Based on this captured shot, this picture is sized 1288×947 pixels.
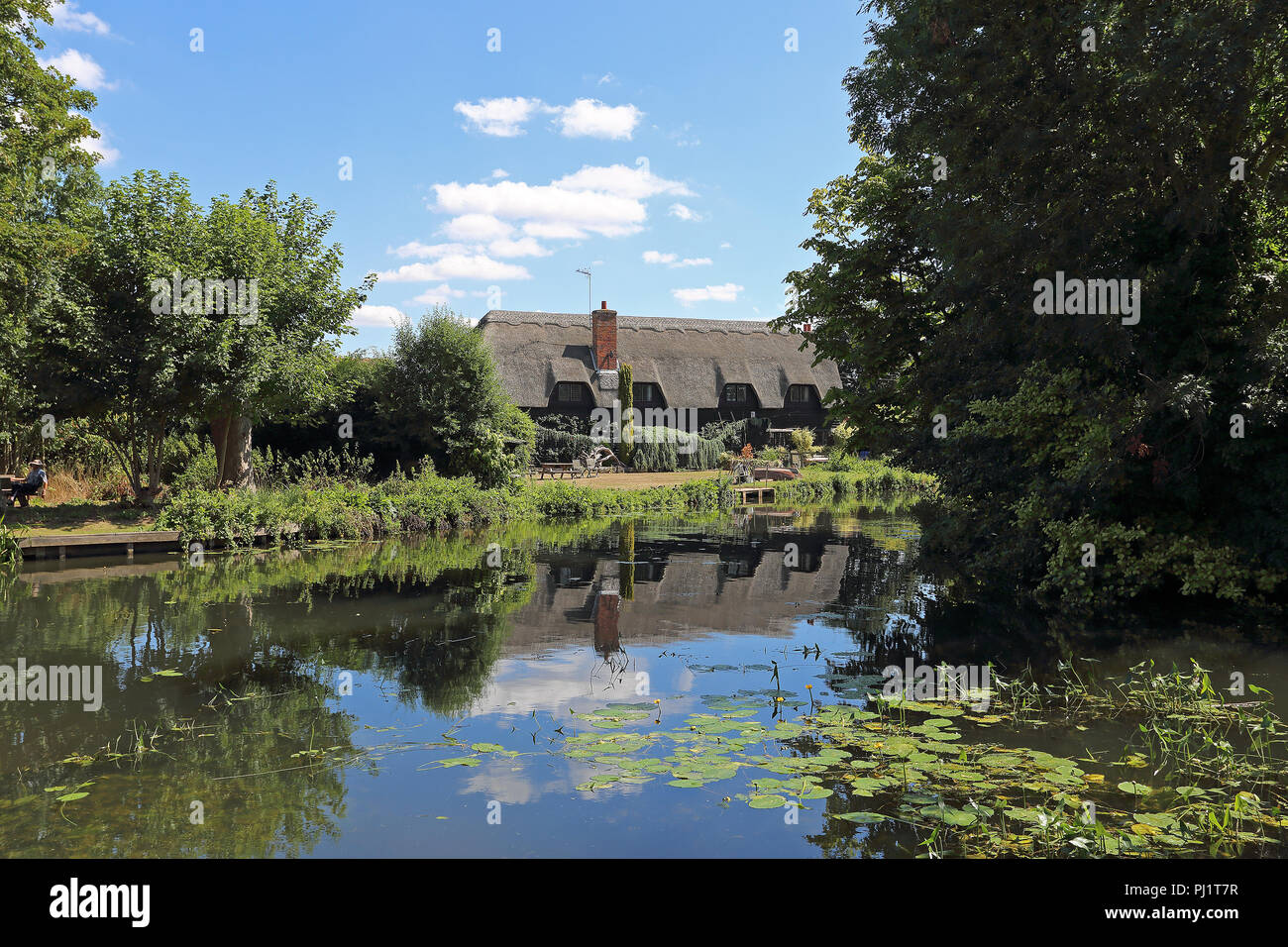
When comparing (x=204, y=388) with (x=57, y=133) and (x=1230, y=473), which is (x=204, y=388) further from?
(x=1230, y=473)

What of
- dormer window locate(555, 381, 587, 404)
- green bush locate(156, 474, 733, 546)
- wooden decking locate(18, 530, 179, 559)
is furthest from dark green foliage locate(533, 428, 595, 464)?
wooden decking locate(18, 530, 179, 559)

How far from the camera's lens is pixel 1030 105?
10555 millimetres

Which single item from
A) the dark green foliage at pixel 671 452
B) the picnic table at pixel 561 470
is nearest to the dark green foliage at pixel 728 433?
the dark green foliage at pixel 671 452

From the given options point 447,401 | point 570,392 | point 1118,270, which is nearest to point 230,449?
point 447,401

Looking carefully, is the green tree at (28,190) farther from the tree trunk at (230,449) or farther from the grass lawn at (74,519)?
the tree trunk at (230,449)

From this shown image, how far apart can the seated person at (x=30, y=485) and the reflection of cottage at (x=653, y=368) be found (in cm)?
2224

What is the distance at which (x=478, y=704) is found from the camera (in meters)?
7.22

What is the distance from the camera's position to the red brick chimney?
4284 centimetres

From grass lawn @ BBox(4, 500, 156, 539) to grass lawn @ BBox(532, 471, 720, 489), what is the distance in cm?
→ 1313

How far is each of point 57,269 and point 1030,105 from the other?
17.3 meters

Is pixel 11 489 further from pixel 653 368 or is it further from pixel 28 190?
pixel 653 368

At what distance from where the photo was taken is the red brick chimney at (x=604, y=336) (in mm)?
42844

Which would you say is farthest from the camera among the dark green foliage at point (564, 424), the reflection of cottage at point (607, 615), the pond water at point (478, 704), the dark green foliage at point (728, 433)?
the dark green foliage at point (728, 433)

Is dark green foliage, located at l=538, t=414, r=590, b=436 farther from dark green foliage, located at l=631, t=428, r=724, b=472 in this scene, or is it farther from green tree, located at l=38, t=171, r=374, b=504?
green tree, located at l=38, t=171, r=374, b=504
